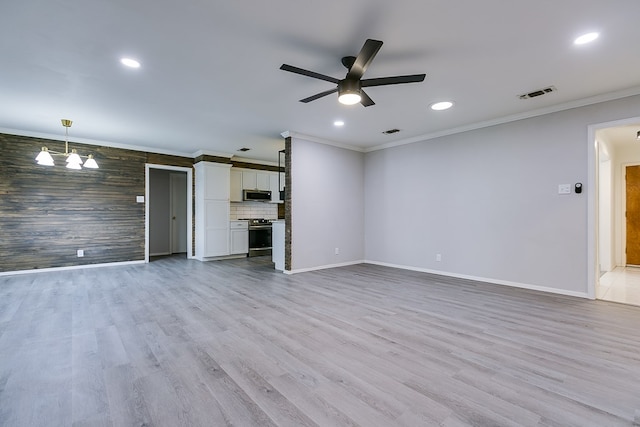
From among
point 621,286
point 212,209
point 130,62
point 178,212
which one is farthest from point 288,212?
point 621,286

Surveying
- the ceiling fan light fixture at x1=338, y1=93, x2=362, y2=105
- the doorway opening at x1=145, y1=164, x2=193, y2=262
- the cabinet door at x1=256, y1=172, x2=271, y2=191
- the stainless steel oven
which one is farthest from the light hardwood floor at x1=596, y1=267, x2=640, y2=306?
the doorway opening at x1=145, y1=164, x2=193, y2=262

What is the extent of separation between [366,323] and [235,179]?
599 centimetres

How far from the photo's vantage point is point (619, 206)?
616 cm

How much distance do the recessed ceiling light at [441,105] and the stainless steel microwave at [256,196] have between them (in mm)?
5225

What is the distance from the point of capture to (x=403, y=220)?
19.3 ft

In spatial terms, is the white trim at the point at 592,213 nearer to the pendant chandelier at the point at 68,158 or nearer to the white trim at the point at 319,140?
the white trim at the point at 319,140

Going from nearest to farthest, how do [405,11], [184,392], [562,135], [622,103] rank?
[184,392]
[405,11]
[622,103]
[562,135]

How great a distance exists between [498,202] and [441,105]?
5.94ft

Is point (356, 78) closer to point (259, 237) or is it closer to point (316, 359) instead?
point (316, 359)

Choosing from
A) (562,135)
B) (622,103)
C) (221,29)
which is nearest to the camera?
(221,29)

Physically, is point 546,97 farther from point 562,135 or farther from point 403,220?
point 403,220

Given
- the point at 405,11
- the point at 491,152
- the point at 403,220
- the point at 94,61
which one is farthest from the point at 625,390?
the point at 94,61

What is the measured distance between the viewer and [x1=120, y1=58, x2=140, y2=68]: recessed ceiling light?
2846 millimetres

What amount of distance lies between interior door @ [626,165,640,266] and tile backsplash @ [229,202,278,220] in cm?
823
